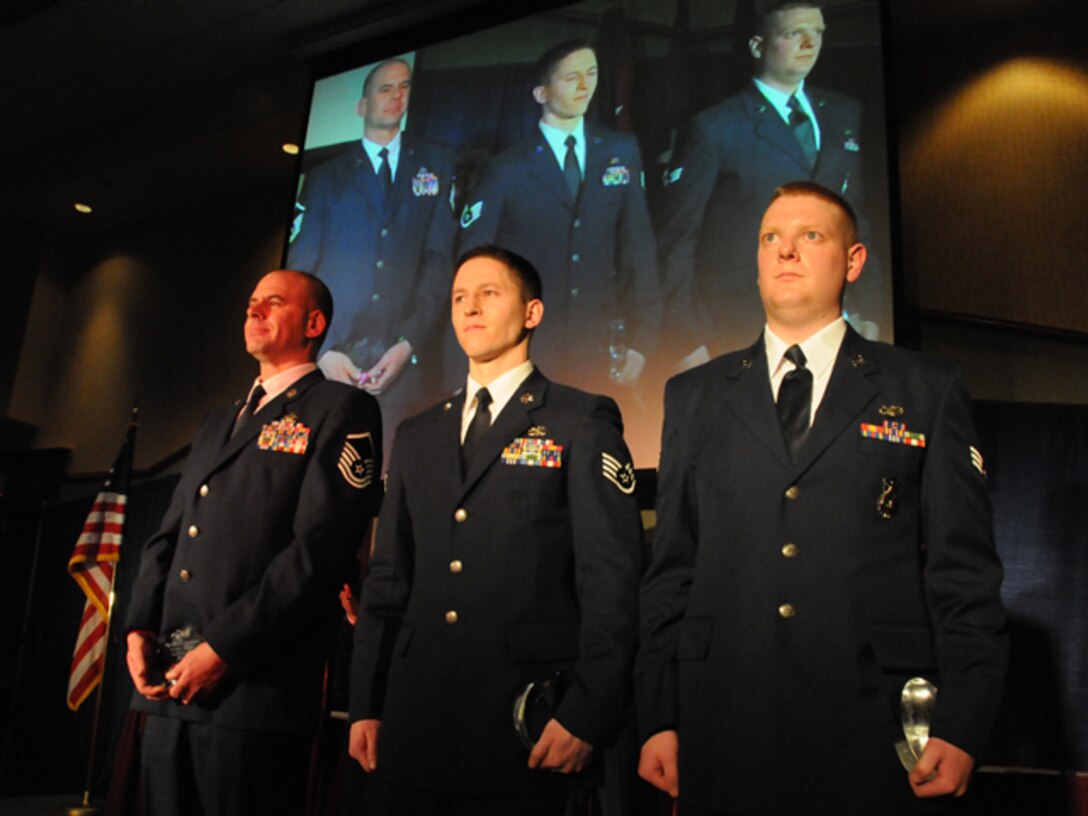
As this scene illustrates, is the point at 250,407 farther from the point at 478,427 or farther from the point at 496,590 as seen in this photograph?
the point at 496,590

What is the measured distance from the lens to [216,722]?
2115mm

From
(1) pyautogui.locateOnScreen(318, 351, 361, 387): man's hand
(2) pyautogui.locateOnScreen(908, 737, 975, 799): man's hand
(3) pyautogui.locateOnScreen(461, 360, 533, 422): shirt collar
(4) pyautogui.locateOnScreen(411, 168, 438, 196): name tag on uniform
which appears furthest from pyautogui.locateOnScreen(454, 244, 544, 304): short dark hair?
(4) pyautogui.locateOnScreen(411, 168, 438, 196): name tag on uniform

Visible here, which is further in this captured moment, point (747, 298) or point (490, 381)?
point (747, 298)

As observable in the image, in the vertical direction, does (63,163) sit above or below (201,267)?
above

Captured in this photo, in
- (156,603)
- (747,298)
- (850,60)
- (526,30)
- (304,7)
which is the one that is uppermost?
(304,7)

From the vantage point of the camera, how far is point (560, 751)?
1752mm

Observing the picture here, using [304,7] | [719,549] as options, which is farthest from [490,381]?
[304,7]

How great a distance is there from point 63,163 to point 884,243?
6.10m

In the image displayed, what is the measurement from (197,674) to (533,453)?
842mm

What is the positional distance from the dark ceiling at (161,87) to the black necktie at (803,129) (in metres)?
1.11

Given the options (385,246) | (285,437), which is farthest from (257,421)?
(385,246)

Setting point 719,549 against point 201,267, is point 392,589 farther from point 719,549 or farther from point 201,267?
point 201,267

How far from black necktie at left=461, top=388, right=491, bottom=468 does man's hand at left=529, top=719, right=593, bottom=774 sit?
59cm

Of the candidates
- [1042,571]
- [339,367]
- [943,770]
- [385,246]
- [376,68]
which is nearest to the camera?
[943,770]
